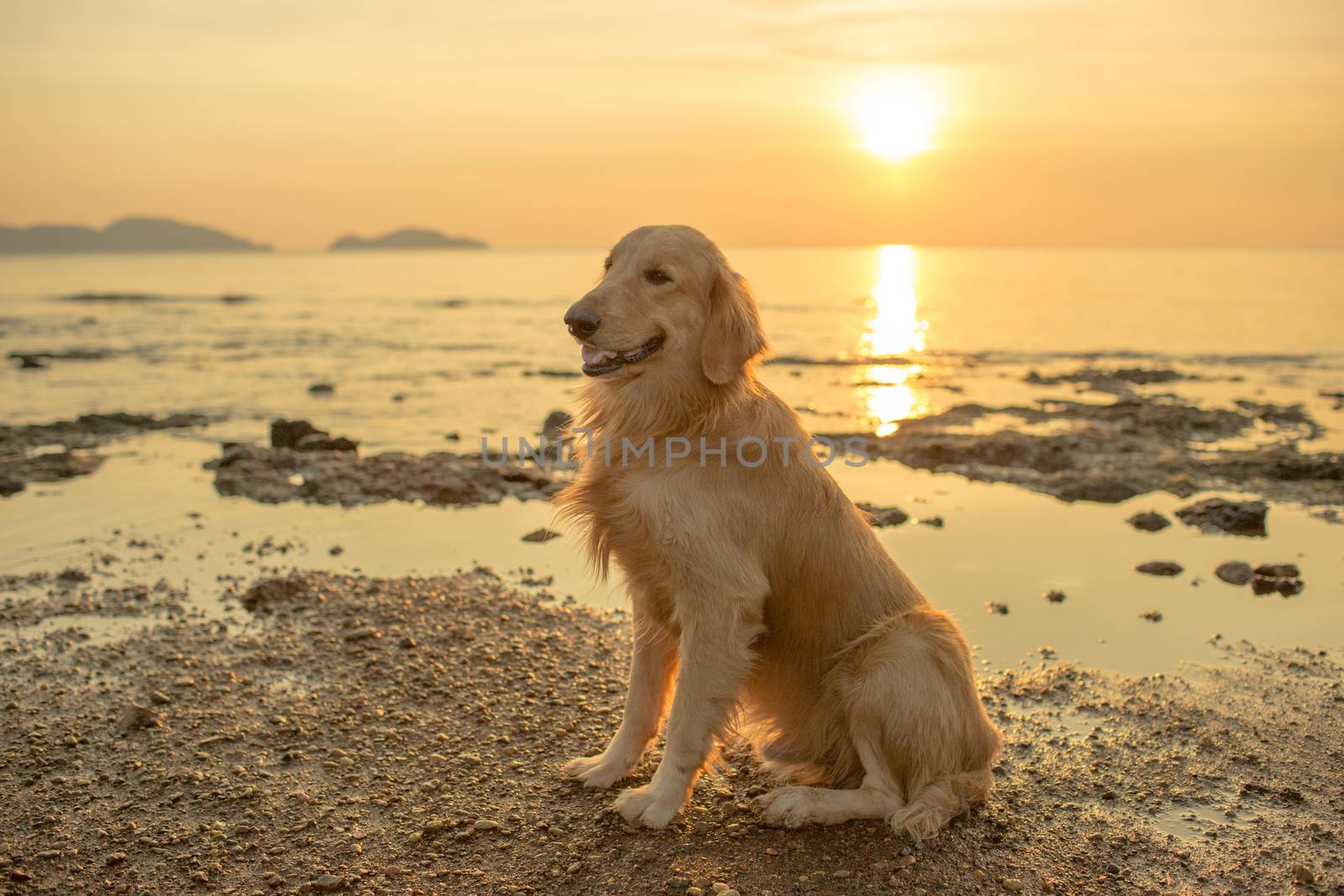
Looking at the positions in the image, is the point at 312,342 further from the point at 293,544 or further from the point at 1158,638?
the point at 1158,638

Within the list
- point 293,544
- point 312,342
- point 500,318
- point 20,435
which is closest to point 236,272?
point 500,318

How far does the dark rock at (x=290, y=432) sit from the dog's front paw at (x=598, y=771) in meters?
7.28

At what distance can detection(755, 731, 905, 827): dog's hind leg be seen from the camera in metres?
3.61

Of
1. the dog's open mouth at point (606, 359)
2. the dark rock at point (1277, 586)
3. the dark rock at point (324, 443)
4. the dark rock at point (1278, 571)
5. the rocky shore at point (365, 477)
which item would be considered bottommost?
the dark rock at point (1277, 586)

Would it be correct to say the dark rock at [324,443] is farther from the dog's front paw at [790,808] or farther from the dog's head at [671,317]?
the dog's front paw at [790,808]

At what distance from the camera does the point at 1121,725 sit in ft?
14.4

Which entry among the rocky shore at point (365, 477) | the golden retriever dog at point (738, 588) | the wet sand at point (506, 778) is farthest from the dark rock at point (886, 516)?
the golden retriever dog at point (738, 588)

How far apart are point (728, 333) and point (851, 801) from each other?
6.05 feet

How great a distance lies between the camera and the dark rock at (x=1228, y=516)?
7273mm

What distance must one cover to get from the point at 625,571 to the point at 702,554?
0.43 m

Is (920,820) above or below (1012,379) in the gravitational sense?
below

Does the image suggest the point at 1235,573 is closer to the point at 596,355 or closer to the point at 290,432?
the point at 596,355

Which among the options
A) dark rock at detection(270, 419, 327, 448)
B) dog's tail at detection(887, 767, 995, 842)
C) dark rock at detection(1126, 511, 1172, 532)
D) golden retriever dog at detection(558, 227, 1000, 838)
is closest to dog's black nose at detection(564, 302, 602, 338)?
golden retriever dog at detection(558, 227, 1000, 838)

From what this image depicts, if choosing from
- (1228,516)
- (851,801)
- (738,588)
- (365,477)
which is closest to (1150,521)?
(1228,516)
